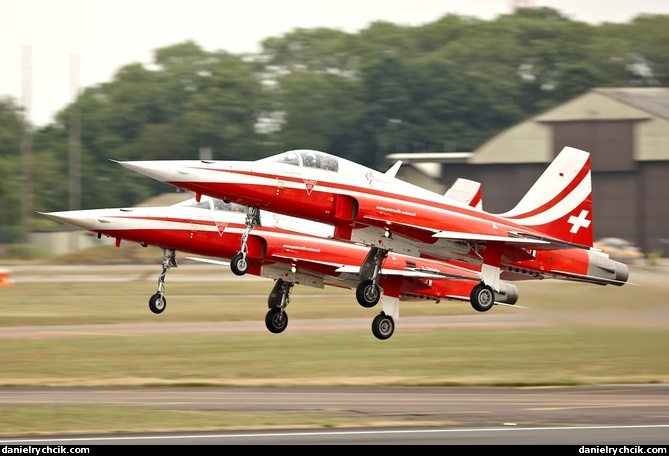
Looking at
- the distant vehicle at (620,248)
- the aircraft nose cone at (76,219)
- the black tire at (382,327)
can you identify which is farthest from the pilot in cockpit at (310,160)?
the distant vehicle at (620,248)

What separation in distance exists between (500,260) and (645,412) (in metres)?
6.32

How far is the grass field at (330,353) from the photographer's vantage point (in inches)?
1199

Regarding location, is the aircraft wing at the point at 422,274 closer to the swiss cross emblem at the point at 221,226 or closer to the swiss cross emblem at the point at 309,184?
the swiss cross emblem at the point at 221,226

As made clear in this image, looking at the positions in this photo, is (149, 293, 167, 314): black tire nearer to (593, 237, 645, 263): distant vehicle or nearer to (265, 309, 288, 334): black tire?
(265, 309, 288, 334): black tire

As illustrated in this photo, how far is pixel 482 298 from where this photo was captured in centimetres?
2850

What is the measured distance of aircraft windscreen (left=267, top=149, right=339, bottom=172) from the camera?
2778 centimetres

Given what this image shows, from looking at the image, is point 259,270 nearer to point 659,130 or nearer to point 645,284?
point 645,284

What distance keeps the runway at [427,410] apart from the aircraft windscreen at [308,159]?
18.9 feet

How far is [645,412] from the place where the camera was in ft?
81.6

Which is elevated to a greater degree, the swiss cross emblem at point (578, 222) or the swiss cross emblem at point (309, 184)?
the swiss cross emblem at point (309, 184)

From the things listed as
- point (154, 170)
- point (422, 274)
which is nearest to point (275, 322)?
point (422, 274)

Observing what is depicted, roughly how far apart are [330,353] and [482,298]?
9514mm

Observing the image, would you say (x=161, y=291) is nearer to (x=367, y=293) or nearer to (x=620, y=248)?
(x=367, y=293)

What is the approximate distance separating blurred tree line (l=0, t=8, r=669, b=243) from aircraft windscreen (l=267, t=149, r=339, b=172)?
63944 mm
